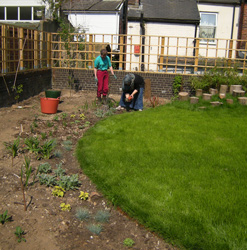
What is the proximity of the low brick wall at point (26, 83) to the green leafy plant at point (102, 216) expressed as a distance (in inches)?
241

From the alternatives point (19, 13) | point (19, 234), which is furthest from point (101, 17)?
point (19, 234)

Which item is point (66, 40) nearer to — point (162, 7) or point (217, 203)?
point (162, 7)

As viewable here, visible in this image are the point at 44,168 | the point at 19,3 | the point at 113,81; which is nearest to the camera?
the point at 44,168

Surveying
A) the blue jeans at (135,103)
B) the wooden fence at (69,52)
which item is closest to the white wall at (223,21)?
the wooden fence at (69,52)

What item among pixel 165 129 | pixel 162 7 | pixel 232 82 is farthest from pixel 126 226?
pixel 162 7

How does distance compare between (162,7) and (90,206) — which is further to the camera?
(162,7)

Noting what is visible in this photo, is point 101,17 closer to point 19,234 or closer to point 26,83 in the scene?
point 26,83

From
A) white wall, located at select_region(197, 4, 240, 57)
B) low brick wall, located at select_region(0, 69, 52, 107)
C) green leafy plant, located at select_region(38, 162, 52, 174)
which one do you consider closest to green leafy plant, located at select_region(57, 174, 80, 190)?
green leafy plant, located at select_region(38, 162, 52, 174)

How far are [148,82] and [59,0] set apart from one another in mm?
8765

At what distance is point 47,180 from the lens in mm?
4625

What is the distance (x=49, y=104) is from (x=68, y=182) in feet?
14.1

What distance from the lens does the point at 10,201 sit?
4.09 m

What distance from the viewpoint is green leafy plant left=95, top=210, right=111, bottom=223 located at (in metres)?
3.91

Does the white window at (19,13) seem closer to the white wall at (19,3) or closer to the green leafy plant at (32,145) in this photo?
the white wall at (19,3)
